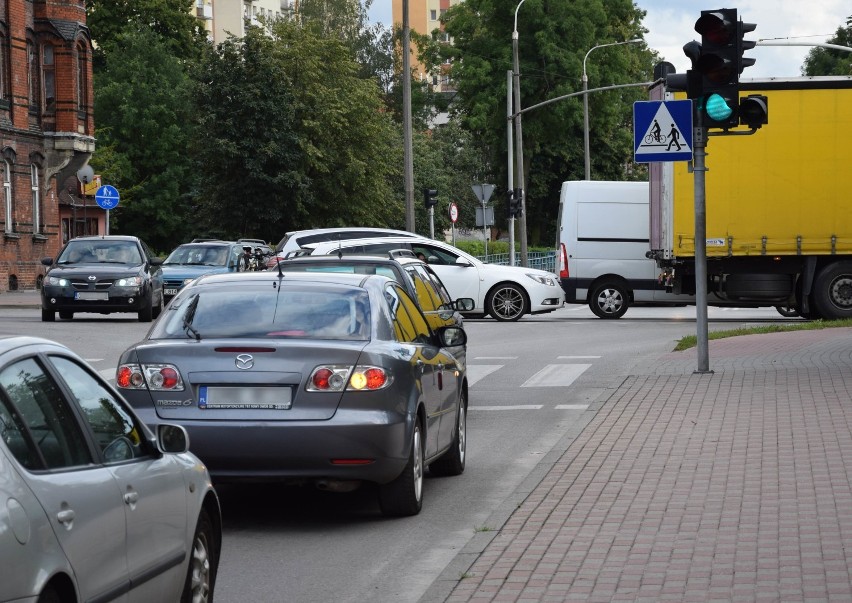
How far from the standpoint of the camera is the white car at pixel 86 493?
426cm

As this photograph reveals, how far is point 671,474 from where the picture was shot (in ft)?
33.4

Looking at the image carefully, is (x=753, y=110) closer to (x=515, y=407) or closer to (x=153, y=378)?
(x=515, y=407)

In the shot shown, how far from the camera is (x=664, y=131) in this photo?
54.3 ft

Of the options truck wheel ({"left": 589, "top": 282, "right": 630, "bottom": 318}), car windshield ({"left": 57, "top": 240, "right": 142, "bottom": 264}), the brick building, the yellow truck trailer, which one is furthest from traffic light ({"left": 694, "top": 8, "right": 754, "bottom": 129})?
the brick building

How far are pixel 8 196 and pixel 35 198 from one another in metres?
2.36

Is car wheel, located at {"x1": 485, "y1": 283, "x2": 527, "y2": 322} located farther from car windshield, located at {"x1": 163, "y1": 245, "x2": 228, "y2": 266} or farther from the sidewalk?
the sidewalk

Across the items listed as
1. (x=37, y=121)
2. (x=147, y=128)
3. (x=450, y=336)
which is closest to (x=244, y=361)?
(x=450, y=336)

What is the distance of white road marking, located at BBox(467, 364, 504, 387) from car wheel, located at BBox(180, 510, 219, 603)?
11.5 metres

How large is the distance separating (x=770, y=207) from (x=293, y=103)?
122 ft

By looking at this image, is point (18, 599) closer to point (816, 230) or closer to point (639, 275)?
point (816, 230)

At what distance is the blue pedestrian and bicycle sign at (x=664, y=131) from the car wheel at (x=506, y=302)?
13.3m

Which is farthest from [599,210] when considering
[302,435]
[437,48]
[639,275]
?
[437,48]

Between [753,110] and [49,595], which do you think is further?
[753,110]

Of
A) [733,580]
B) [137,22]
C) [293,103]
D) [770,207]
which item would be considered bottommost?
[733,580]
